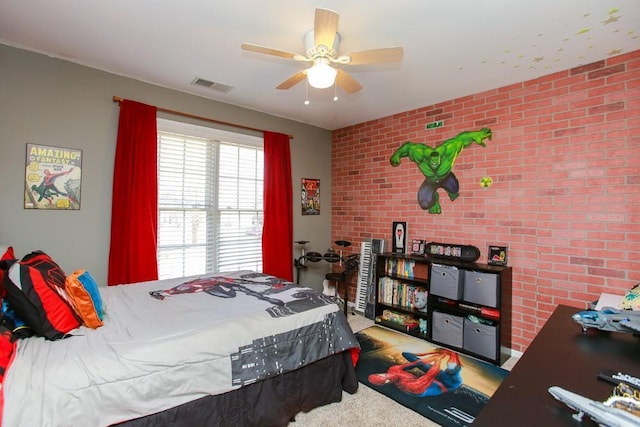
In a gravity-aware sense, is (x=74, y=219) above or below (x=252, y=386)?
above

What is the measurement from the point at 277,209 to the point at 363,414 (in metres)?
2.53

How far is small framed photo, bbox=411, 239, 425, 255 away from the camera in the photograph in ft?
11.7

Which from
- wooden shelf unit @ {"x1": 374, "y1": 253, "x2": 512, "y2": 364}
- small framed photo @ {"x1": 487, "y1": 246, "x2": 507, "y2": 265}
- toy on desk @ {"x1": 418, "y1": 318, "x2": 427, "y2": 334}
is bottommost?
toy on desk @ {"x1": 418, "y1": 318, "x2": 427, "y2": 334}

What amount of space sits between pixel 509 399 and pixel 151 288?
2521 mm

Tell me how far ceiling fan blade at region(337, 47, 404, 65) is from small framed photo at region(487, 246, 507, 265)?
2.11 m

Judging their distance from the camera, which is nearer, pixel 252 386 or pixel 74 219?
pixel 252 386

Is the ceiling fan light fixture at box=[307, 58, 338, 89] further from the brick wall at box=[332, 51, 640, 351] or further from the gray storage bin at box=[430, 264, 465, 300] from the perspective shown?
the gray storage bin at box=[430, 264, 465, 300]

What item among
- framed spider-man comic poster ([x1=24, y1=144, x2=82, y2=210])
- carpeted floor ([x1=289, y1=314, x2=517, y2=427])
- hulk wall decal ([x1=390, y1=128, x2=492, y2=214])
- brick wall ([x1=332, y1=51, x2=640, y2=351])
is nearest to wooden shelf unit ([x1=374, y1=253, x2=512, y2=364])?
brick wall ([x1=332, y1=51, x2=640, y2=351])

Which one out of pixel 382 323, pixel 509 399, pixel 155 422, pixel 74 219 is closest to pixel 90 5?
pixel 74 219

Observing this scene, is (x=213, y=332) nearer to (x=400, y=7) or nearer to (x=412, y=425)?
(x=412, y=425)

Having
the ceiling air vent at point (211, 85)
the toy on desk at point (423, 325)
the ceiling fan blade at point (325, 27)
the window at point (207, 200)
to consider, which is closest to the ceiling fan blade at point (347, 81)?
the ceiling fan blade at point (325, 27)

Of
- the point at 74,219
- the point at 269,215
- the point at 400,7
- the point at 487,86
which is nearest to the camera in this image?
the point at 400,7

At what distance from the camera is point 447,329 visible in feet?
9.81

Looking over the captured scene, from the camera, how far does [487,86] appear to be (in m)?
3.01
